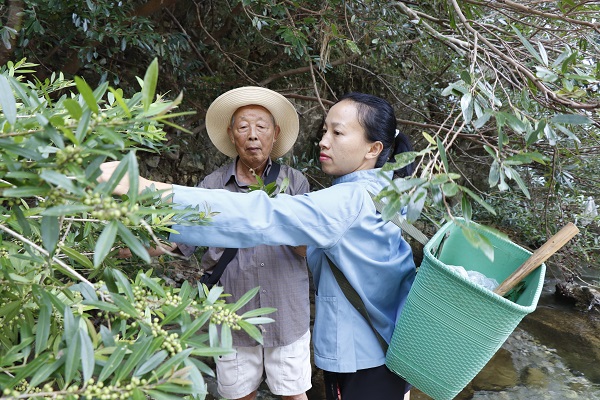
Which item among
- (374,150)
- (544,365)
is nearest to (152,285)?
(374,150)

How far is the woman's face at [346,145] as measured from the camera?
1820mm

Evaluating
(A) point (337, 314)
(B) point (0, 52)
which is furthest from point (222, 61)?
(A) point (337, 314)

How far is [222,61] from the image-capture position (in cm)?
417

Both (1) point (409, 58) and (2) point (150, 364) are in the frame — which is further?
(1) point (409, 58)

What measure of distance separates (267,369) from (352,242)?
1070mm

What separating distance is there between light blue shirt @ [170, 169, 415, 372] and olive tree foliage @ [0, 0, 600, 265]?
250 mm

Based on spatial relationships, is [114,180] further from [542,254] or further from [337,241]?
[542,254]

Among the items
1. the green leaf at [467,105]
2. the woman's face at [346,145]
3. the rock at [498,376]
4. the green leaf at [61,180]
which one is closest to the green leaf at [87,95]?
the green leaf at [61,180]

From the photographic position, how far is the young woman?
1.50 meters

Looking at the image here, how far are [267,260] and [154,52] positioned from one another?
5.18 feet

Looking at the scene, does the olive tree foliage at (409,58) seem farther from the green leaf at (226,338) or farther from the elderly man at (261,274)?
the elderly man at (261,274)

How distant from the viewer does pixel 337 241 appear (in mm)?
1612

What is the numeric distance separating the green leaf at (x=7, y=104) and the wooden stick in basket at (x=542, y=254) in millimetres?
1204

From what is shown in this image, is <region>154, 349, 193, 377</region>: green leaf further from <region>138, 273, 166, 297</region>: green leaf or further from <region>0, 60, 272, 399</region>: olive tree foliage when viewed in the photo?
<region>138, 273, 166, 297</region>: green leaf
